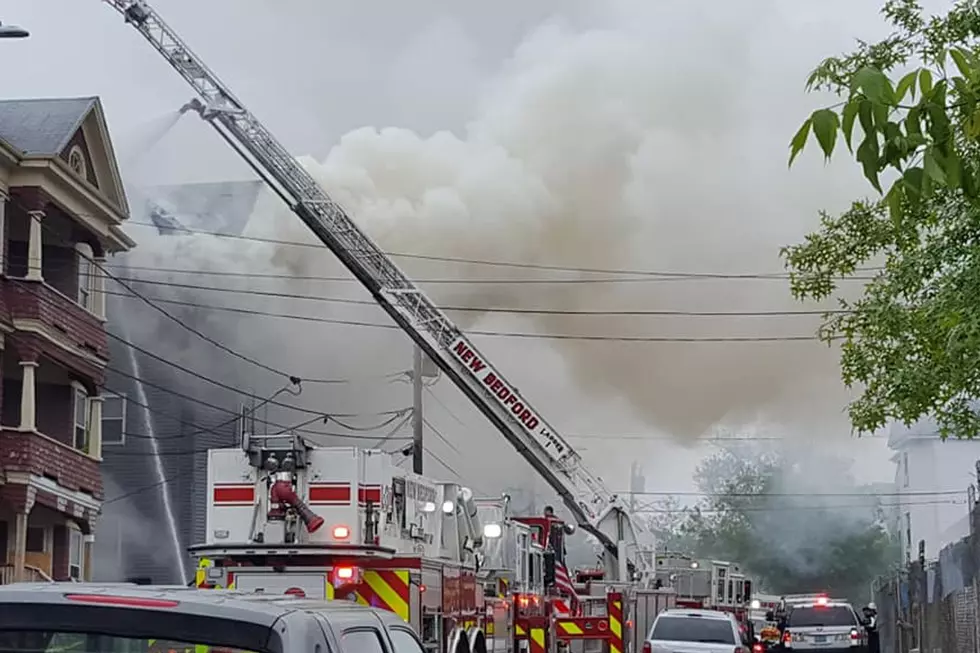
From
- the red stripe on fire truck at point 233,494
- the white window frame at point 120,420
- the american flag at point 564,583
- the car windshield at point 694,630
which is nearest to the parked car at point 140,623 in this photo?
the red stripe on fire truck at point 233,494

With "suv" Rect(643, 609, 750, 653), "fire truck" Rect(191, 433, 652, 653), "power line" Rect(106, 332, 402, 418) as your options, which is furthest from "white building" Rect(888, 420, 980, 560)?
"fire truck" Rect(191, 433, 652, 653)

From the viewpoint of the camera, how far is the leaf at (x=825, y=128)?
14.0ft

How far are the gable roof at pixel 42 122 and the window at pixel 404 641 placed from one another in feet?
73.6

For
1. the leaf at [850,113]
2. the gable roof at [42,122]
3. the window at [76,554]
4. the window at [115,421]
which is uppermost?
the gable roof at [42,122]

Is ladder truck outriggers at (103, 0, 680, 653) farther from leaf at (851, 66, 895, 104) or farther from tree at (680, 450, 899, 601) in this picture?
tree at (680, 450, 899, 601)

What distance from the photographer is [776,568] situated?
6406 centimetres

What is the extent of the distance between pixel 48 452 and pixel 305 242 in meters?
7.67

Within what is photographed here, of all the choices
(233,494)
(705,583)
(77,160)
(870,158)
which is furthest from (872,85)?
(705,583)

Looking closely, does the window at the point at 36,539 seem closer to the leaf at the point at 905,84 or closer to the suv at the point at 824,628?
the suv at the point at 824,628

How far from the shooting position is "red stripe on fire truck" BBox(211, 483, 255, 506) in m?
15.5

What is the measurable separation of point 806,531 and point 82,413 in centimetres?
4152

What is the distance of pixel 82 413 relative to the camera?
29.8m

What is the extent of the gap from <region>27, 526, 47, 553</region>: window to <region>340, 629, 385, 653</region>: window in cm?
2449

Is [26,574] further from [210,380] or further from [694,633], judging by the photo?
[210,380]
